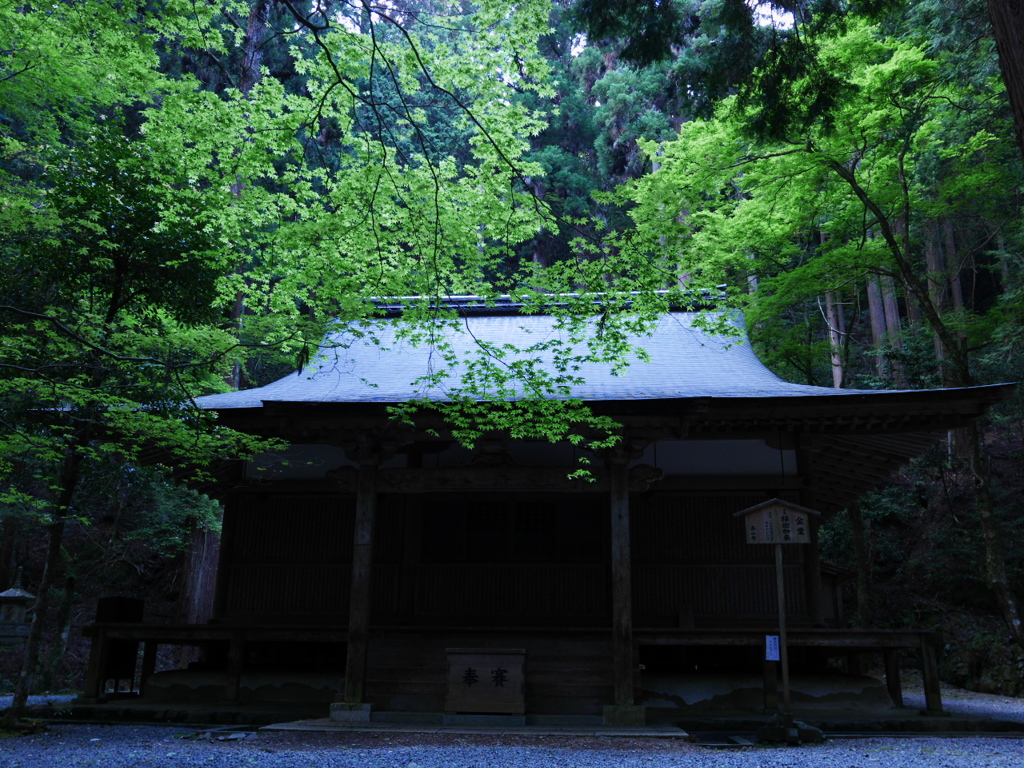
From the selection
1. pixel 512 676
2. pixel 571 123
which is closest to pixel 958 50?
pixel 512 676

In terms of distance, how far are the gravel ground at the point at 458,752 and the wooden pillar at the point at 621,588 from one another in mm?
788

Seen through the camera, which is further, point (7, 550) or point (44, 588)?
point (7, 550)

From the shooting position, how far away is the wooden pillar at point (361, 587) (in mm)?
7926

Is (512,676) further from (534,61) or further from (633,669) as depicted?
(534,61)

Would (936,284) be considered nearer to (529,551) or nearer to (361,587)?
(529,551)

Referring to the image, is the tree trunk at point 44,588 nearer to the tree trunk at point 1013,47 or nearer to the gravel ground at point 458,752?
the gravel ground at point 458,752

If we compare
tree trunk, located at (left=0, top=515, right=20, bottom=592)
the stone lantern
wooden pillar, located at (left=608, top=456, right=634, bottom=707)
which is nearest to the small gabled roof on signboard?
wooden pillar, located at (left=608, top=456, right=634, bottom=707)

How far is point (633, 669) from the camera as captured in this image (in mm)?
7965

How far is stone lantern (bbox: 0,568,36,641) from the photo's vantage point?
12.0 metres

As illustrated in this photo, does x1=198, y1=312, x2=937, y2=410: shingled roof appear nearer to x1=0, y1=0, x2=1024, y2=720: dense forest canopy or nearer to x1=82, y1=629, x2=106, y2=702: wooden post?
x1=0, y1=0, x2=1024, y2=720: dense forest canopy

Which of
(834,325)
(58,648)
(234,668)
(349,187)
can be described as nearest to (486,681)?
(234,668)

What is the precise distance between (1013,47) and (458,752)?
669 cm

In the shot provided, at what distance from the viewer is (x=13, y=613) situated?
40.6 feet

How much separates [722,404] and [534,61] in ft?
13.6
